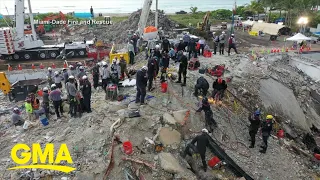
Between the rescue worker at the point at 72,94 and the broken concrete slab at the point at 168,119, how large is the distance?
134 inches

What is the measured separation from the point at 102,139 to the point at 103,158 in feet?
2.84

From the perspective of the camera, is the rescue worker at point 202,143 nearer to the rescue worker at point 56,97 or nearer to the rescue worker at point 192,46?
the rescue worker at point 56,97

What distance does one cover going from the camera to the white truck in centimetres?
2120

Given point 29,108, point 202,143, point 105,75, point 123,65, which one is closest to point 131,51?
point 123,65

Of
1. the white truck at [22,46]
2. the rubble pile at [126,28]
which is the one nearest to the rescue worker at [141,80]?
the white truck at [22,46]

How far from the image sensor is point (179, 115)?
1014cm

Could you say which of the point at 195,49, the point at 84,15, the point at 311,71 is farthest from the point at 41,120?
the point at 84,15

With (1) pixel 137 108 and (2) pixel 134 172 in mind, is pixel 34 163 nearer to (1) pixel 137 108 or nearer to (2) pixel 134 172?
(2) pixel 134 172

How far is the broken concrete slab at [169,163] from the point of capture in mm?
7988

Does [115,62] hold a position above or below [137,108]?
above

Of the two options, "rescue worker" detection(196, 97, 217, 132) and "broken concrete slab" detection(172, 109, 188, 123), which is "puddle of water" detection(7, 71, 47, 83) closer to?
"broken concrete slab" detection(172, 109, 188, 123)

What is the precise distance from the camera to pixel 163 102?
11.2 m

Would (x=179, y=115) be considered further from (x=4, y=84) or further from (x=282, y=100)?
(x=4, y=84)

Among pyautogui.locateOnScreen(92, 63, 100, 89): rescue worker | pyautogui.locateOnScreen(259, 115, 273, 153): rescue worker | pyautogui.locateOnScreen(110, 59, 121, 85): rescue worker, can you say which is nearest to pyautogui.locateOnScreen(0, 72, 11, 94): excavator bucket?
pyautogui.locateOnScreen(92, 63, 100, 89): rescue worker
